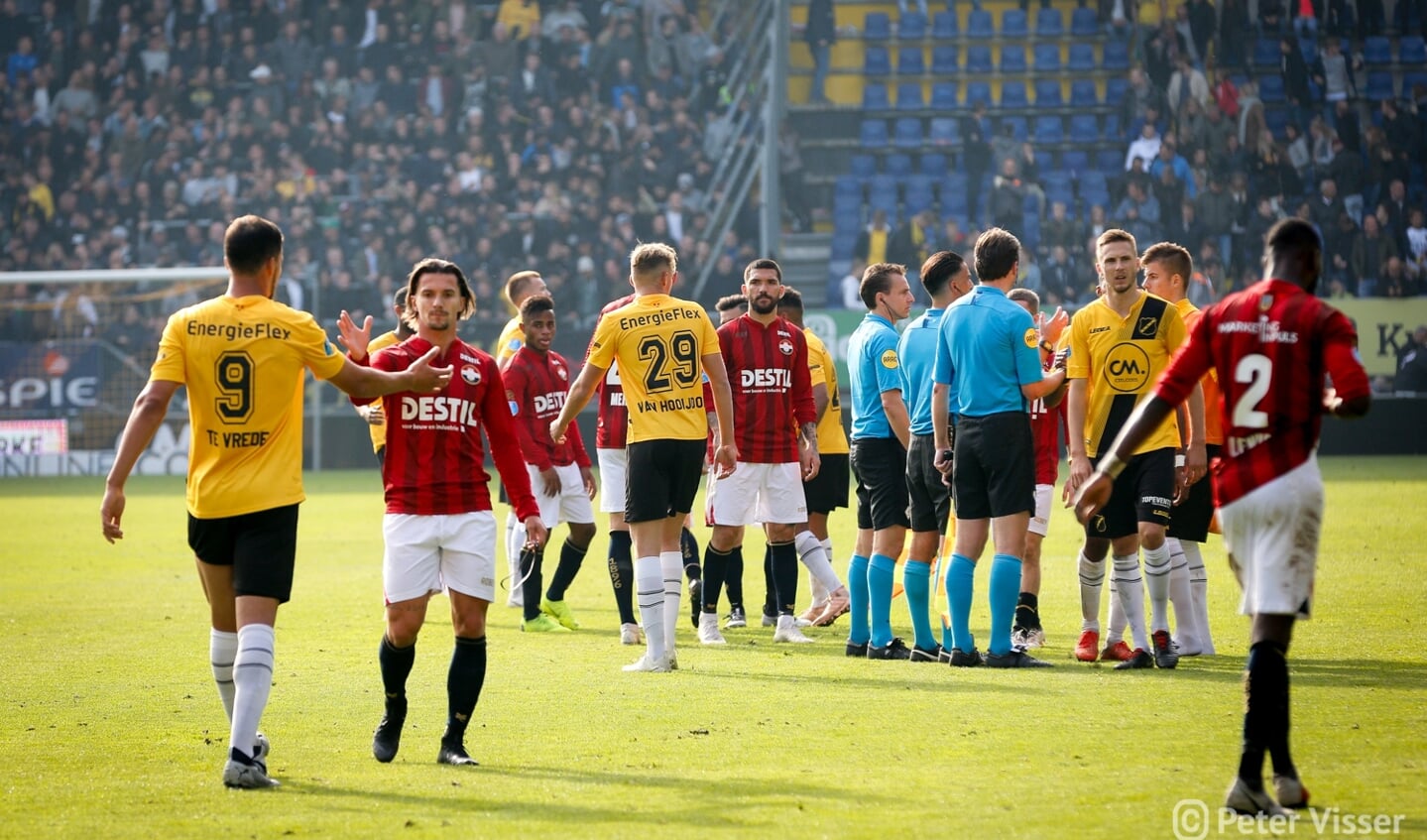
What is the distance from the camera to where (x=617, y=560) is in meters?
9.87

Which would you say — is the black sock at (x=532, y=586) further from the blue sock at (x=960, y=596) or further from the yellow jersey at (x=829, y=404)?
the blue sock at (x=960, y=596)

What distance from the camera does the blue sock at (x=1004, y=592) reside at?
805cm

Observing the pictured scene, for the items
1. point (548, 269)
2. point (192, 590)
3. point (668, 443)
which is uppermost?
point (548, 269)

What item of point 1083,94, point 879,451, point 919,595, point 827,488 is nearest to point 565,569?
point 827,488

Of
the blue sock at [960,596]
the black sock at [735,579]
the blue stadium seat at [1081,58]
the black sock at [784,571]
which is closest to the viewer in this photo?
the blue sock at [960,596]

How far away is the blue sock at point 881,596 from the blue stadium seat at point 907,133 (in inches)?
941

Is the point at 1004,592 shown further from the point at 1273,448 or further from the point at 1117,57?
the point at 1117,57

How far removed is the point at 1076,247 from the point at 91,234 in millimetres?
19348

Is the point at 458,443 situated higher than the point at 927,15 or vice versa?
the point at 927,15

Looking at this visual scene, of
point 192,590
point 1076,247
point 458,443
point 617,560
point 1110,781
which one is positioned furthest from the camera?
point 1076,247

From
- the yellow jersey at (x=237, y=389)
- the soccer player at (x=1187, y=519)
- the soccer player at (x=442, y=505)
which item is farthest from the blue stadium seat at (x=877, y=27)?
the yellow jersey at (x=237, y=389)

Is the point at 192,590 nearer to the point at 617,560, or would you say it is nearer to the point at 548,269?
A: the point at 617,560

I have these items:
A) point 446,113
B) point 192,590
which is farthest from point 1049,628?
point 446,113

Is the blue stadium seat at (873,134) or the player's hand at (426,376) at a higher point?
the blue stadium seat at (873,134)
